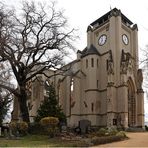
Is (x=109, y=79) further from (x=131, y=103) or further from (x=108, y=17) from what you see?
(x=108, y=17)

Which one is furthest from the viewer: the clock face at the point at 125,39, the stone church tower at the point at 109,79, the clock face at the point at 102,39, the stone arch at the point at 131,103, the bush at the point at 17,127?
the clock face at the point at 102,39

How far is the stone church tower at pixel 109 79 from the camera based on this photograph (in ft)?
196

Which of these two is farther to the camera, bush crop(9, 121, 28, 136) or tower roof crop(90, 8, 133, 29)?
tower roof crop(90, 8, 133, 29)

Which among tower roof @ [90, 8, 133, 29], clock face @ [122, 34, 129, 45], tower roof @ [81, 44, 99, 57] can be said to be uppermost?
tower roof @ [90, 8, 133, 29]

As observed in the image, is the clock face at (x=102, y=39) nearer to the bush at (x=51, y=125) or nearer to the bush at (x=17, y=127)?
the bush at (x=17, y=127)

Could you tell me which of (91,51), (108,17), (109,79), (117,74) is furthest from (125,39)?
(109,79)

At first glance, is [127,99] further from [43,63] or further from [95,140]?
[95,140]

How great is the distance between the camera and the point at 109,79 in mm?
60125

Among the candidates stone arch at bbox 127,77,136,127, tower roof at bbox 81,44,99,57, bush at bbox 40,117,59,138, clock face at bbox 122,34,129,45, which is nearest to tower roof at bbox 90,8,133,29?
clock face at bbox 122,34,129,45

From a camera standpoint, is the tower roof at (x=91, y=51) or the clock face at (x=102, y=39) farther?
the clock face at (x=102, y=39)

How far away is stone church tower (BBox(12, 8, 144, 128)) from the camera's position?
5969 centimetres

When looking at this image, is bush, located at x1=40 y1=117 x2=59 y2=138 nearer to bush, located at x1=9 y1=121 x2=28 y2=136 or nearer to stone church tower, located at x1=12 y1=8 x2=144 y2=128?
bush, located at x1=9 y1=121 x2=28 y2=136

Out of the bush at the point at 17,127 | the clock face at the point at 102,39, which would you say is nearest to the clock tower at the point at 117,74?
the clock face at the point at 102,39

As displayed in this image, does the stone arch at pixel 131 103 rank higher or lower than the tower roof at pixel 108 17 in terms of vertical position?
lower
